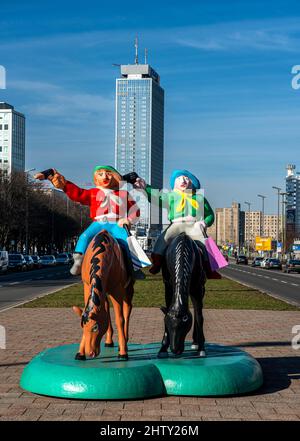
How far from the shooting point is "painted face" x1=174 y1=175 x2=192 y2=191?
9844mm

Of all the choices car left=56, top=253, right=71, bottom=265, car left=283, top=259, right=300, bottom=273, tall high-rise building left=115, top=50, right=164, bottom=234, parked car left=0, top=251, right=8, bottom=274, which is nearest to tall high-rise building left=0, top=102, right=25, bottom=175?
tall high-rise building left=115, top=50, right=164, bottom=234

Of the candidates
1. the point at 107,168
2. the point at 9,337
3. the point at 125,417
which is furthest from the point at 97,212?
the point at 9,337

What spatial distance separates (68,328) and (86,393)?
7.83 metres

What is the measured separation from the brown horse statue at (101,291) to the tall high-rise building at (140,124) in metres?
91.5

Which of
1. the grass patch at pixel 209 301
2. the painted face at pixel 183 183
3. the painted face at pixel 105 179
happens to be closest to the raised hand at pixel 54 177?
the painted face at pixel 105 179

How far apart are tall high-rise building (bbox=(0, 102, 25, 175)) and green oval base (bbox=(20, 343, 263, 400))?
5522 inches

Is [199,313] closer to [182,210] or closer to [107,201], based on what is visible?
[182,210]

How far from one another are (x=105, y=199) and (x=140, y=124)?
483ft

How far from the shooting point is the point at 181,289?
8609 mm

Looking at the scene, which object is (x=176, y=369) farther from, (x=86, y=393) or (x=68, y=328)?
(x=68, y=328)

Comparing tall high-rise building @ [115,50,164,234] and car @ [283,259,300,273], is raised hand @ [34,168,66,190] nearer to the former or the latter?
car @ [283,259,300,273]

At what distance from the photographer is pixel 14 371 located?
33.1 feet
